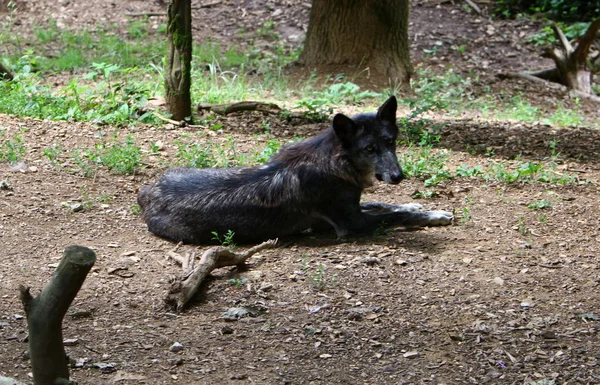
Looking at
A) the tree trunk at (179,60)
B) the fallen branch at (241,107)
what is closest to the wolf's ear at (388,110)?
the tree trunk at (179,60)

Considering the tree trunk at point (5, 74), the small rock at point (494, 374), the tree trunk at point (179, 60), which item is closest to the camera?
the small rock at point (494, 374)

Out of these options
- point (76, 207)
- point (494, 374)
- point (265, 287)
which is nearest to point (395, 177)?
point (265, 287)

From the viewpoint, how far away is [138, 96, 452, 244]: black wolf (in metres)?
6.84

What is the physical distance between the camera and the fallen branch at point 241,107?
35.3 ft

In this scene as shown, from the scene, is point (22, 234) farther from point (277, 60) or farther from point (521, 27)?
point (521, 27)

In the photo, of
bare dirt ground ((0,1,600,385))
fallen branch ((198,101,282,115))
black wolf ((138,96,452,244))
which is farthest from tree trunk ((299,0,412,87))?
black wolf ((138,96,452,244))

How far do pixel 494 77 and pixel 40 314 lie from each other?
12.8 metres

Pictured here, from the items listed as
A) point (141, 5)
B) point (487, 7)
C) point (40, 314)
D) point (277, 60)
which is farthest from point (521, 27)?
point (40, 314)

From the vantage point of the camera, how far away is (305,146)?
7.16m

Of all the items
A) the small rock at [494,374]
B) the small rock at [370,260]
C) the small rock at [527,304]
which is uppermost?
the small rock at [494,374]

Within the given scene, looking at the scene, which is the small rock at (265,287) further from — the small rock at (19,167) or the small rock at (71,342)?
the small rock at (19,167)

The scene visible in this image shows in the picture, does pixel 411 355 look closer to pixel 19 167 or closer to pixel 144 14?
pixel 19 167

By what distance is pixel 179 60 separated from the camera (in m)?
9.66

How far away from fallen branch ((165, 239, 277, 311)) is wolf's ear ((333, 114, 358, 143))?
119cm
